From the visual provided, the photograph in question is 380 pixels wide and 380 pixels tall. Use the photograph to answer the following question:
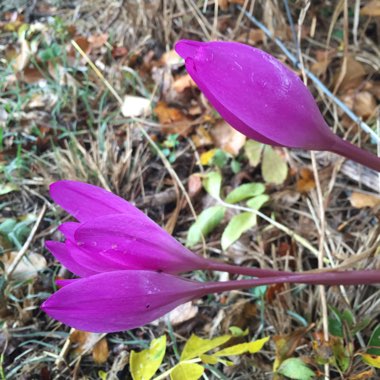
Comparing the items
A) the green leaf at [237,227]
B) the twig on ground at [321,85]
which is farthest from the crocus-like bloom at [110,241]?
the twig on ground at [321,85]

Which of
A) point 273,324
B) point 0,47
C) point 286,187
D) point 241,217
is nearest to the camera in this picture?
point 273,324

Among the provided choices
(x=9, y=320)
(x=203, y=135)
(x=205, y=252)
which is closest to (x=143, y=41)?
(x=203, y=135)

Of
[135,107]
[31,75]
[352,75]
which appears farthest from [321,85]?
[31,75]

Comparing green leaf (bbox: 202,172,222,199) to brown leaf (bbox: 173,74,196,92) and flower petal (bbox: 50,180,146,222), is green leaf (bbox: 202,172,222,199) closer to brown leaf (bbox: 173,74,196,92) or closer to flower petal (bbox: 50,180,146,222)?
brown leaf (bbox: 173,74,196,92)

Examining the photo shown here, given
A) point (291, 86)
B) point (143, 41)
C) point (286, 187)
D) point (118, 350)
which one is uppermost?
point (291, 86)

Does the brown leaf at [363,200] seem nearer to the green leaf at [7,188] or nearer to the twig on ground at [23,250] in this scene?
the twig on ground at [23,250]

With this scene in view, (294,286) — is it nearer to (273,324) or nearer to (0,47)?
(273,324)

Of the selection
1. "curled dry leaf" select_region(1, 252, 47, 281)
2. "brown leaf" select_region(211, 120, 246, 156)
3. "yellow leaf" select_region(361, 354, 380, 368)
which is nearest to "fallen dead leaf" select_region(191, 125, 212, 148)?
"brown leaf" select_region(211, 120, 246, 156)
